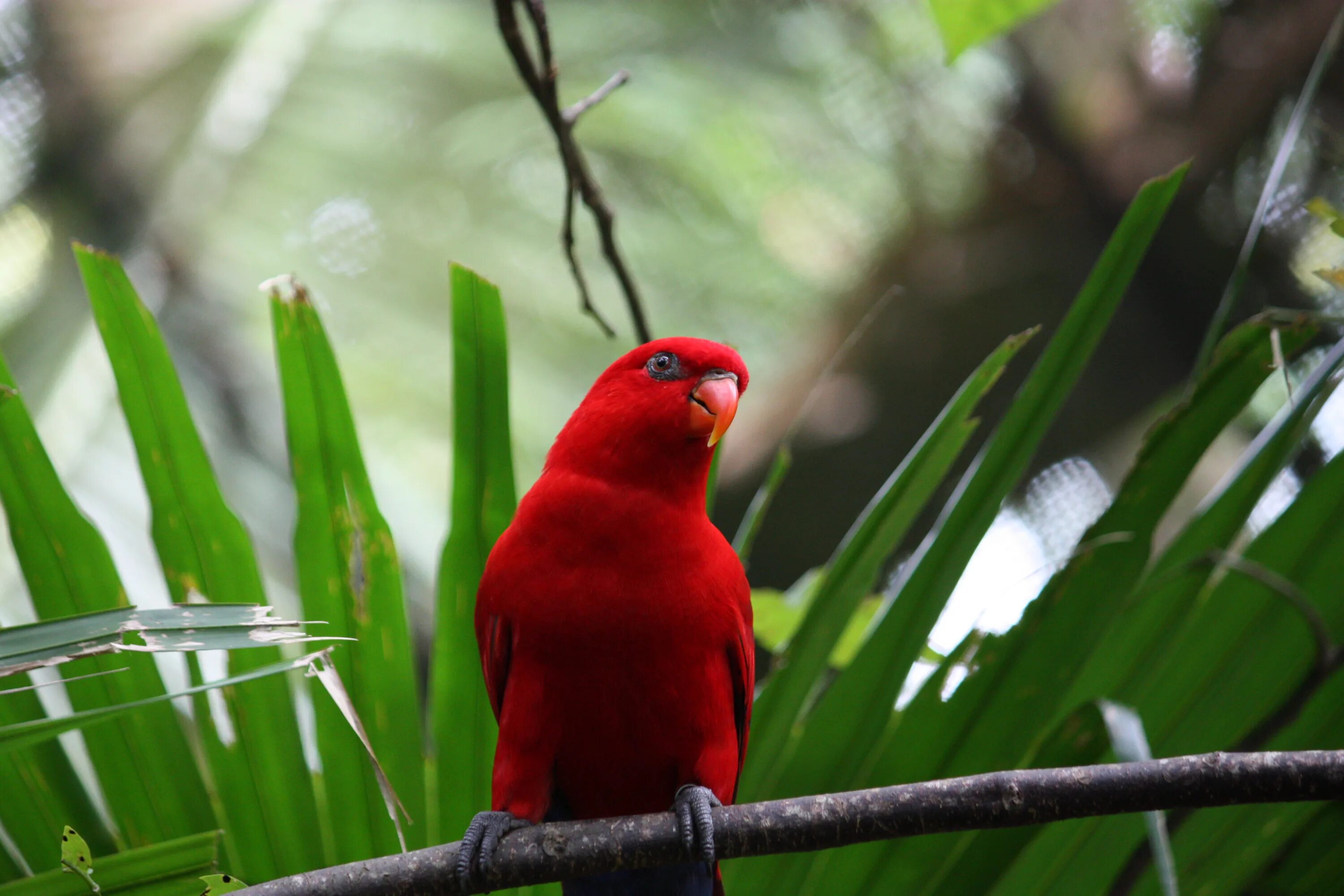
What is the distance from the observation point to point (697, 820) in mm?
1053

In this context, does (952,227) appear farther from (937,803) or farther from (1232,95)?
(937,803)

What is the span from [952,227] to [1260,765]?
2695 mm

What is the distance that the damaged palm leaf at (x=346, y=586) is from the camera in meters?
1.10

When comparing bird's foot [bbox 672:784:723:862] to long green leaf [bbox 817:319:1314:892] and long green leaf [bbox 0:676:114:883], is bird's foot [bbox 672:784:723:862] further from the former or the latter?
long green leaf [bbox 0:676:114:883]

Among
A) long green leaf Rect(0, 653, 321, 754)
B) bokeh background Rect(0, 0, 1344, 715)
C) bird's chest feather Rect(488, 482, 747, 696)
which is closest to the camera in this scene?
long green leaf Rect(0, 653, 321, 754)

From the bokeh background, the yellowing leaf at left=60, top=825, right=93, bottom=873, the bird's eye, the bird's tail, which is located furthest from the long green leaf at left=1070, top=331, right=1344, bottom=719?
the bokeh background

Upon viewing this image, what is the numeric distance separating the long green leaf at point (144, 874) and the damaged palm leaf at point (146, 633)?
261mm

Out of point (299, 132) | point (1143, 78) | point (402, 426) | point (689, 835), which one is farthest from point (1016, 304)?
point (689, 835)

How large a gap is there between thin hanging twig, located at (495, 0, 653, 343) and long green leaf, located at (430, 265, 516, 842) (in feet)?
1.10

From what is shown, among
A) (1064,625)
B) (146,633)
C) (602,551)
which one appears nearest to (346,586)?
(602,551)

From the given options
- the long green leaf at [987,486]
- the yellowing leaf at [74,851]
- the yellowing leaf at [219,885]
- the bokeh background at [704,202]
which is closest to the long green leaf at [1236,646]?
the long green leaf at [987,486]

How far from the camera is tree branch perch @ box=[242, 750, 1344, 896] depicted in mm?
838

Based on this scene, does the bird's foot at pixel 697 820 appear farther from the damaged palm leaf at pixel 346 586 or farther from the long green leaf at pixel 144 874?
the long green leaf at pixel 144 874

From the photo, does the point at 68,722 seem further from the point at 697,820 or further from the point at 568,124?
the point at 568,124
